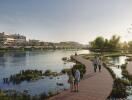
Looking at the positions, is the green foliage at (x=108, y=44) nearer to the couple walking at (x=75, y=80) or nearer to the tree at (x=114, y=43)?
the tree at (x=114, y=43)

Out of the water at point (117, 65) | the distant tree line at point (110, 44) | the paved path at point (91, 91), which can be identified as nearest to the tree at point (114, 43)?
the distant tree line at point (110, 44)

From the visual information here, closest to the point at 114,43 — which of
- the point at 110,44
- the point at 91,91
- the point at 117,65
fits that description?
the point at 110,44

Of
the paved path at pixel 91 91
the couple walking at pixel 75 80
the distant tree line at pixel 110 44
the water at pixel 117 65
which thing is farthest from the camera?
the distant tree line at pixel 110 44

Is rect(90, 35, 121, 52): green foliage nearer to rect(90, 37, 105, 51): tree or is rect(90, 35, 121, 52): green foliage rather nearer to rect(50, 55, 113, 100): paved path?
rect(90, 37, 105, 51): tree

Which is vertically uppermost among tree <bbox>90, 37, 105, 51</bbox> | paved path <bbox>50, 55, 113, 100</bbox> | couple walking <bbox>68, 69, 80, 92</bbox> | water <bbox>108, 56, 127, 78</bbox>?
tree <bbox>90, 37, 105, 51</bbox>

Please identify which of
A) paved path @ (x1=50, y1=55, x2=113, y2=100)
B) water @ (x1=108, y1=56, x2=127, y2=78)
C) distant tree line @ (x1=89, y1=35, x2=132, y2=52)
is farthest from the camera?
distant tree line @ (x1=89, y1=35, x2=132, y2=52)

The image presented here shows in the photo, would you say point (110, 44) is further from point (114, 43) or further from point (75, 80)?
point (75, 80)

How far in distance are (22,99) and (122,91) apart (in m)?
9.00

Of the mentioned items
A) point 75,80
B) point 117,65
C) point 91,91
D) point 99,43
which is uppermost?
point 99,43

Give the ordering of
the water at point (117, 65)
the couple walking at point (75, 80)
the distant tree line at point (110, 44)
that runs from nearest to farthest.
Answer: the couple walking at point (75, 80)
the water at point (117, 65)
the distant tree line at point (110, 44)

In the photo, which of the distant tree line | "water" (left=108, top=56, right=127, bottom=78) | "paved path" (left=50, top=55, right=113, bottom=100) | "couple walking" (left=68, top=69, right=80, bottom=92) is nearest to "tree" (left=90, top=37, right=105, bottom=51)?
the distant tree line

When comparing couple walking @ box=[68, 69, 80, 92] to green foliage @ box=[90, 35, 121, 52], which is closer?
couple walking @ box=[68, 69, 80, 92]

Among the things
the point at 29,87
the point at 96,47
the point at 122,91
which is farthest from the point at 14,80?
the point at 96,47

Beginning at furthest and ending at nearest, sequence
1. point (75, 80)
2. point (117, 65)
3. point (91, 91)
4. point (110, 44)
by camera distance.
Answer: point (110, 44) → point (117, 65) → point (91, 91) → point (75, 80)
